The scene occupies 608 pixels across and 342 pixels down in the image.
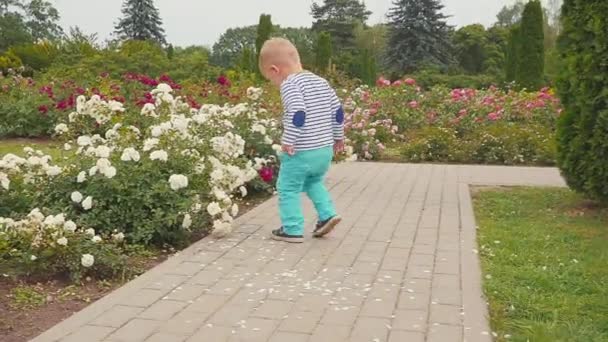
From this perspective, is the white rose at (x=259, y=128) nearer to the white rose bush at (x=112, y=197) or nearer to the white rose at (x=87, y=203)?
the white rose bush at (x=112, y=197)

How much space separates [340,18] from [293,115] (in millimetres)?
54785

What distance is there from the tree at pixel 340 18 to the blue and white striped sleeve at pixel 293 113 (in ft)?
163

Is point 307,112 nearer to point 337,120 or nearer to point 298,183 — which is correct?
point 337,120

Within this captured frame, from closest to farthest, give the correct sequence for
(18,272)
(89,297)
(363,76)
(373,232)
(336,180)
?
(89,297) < (18,272) < (373,232) < (336,180) < (363,76)

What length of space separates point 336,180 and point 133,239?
4289mm

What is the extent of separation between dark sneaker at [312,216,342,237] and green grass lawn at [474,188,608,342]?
110 cm

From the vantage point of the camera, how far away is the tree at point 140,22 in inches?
2255

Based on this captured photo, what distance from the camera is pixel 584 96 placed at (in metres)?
6.52

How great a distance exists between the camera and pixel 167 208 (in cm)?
514

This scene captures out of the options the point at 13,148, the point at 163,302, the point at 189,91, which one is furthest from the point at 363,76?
the point at 163,302

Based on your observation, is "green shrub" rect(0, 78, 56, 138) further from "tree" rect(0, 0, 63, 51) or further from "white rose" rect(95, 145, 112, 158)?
"tree" rect(0, 0, 63, 51)

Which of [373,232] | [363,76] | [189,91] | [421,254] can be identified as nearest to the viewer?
[421,254]

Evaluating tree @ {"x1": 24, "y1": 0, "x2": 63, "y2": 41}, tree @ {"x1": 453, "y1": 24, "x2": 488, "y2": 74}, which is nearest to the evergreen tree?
tree @ {"x1": 453, "y1": 24, "x2": 488, "y2": 74}

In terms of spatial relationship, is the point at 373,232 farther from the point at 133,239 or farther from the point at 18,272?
the point at 18,272
